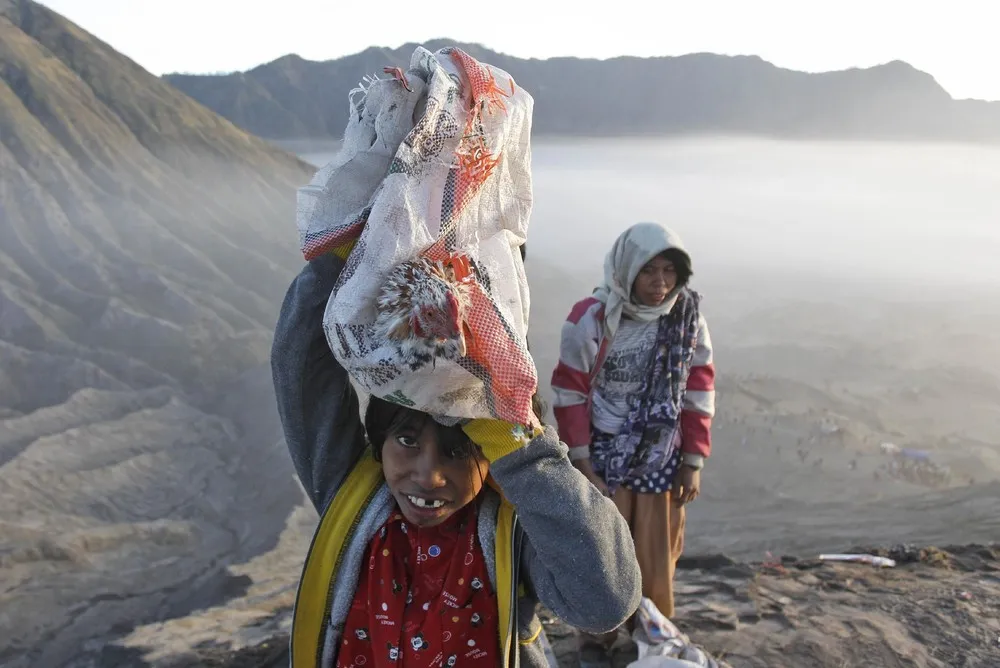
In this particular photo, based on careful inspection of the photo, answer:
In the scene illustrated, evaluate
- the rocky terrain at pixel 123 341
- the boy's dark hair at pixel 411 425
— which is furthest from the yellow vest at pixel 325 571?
the rocky terrain at pixel 123 341

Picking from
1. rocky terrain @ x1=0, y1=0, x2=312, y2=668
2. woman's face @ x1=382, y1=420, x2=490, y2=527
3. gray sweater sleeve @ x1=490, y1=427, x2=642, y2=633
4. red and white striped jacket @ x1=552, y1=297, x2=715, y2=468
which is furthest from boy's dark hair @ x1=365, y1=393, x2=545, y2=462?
rocky terrain @ x1=0, y1=0, x2=312, y2=668

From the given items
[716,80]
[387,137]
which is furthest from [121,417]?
[716,80]

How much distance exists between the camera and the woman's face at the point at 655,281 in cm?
241

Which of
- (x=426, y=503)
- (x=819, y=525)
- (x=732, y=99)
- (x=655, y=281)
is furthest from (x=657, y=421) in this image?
(x=732, y=99)

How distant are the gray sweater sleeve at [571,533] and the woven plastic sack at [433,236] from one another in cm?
7

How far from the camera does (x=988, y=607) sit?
3.23 metres

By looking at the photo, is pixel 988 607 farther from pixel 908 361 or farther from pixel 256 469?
pixel 908 361

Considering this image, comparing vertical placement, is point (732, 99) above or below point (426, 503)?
above

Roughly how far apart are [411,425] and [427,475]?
8cm

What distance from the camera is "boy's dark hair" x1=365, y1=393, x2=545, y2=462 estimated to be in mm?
1171

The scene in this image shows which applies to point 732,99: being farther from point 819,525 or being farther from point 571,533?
point 571,533

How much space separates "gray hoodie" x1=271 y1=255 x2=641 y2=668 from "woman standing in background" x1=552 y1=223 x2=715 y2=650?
1.19 meters

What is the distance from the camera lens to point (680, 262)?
96.5 inches

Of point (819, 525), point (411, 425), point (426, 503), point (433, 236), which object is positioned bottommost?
point (819, 525)
